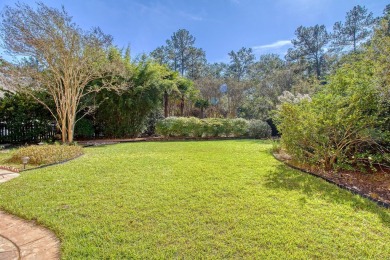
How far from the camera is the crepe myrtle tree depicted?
6.74 m

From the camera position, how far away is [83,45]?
7.64 metres

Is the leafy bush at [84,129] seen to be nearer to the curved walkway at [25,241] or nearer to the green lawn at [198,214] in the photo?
the green lawn at [198,214]

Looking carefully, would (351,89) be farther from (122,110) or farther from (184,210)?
(122,110)

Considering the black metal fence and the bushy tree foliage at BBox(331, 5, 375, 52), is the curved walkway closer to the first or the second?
the black metal fence

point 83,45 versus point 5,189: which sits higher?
point 83,45

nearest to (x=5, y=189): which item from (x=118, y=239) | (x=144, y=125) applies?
(x=118, y=239)

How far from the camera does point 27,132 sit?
9.02 meters

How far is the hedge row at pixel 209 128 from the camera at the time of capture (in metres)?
10.9

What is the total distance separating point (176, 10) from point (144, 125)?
253 inches

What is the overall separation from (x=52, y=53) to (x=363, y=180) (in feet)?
31.8

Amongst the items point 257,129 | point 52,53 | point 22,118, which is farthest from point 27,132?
point 257,129

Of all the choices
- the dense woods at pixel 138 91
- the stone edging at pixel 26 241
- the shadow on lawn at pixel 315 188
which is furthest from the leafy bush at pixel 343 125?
the stone edging at pixel 26 241

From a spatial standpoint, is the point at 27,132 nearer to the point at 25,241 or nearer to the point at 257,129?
the point at 25,241

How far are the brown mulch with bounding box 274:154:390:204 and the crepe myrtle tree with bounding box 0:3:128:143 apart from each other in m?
7.96
